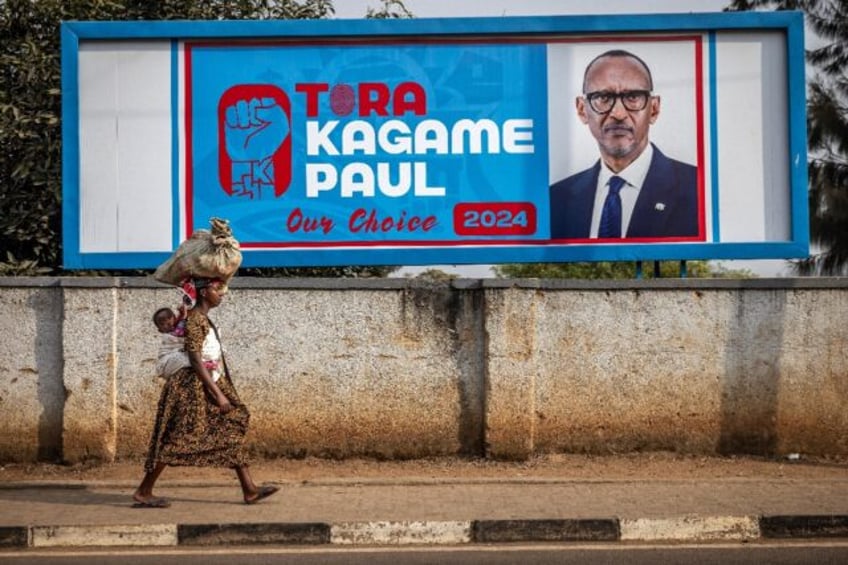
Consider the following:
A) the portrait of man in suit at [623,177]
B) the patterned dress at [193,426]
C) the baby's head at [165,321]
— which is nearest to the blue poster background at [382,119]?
the portrait of man in suit at [623,177]

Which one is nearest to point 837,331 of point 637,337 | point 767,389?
point 767,389

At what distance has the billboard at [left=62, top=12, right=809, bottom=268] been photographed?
10180mm

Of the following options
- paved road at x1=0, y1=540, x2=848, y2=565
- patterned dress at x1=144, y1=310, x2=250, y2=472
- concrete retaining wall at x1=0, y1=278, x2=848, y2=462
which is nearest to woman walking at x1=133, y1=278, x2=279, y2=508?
patterned dress at x1=144, y1=310, x2=250, y2=472

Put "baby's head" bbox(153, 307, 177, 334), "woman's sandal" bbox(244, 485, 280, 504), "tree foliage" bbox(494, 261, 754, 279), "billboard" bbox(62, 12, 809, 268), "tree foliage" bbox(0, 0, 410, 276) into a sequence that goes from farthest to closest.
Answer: "tree foliage" bbox(494, 261, 754, 279) → "tree foliage" bbox(0, 0, 410, 276) → "billboard" bbox(62, 12, 809, 268) → "woman's sandal" bbox(244, 485, 280, 504) → "baby's head" bbox(153, 307, 177, 334)

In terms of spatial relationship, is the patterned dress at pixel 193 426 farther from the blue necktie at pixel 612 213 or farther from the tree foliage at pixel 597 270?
the tree foliage at pixel 597 270

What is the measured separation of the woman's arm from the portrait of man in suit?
352 centimetres

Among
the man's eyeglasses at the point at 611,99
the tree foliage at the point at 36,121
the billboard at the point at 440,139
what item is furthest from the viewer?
the tree foliage at the point at 36,121

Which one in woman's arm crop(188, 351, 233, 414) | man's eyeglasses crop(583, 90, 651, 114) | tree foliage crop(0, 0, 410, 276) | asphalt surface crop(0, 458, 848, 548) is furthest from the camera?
tree foliage crop(0, 0, 410, 276)

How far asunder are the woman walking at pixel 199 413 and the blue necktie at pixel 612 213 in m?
3.60

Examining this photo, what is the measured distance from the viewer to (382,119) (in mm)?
10250

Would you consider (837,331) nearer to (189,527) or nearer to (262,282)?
(262,282)

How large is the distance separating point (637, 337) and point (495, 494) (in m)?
1.96

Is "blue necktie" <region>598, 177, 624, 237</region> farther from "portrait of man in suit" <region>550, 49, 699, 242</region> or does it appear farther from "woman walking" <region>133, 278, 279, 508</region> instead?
"woman walking" <region>133, 278, 279, 508</region>

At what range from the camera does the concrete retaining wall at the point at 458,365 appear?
31.4 ft
